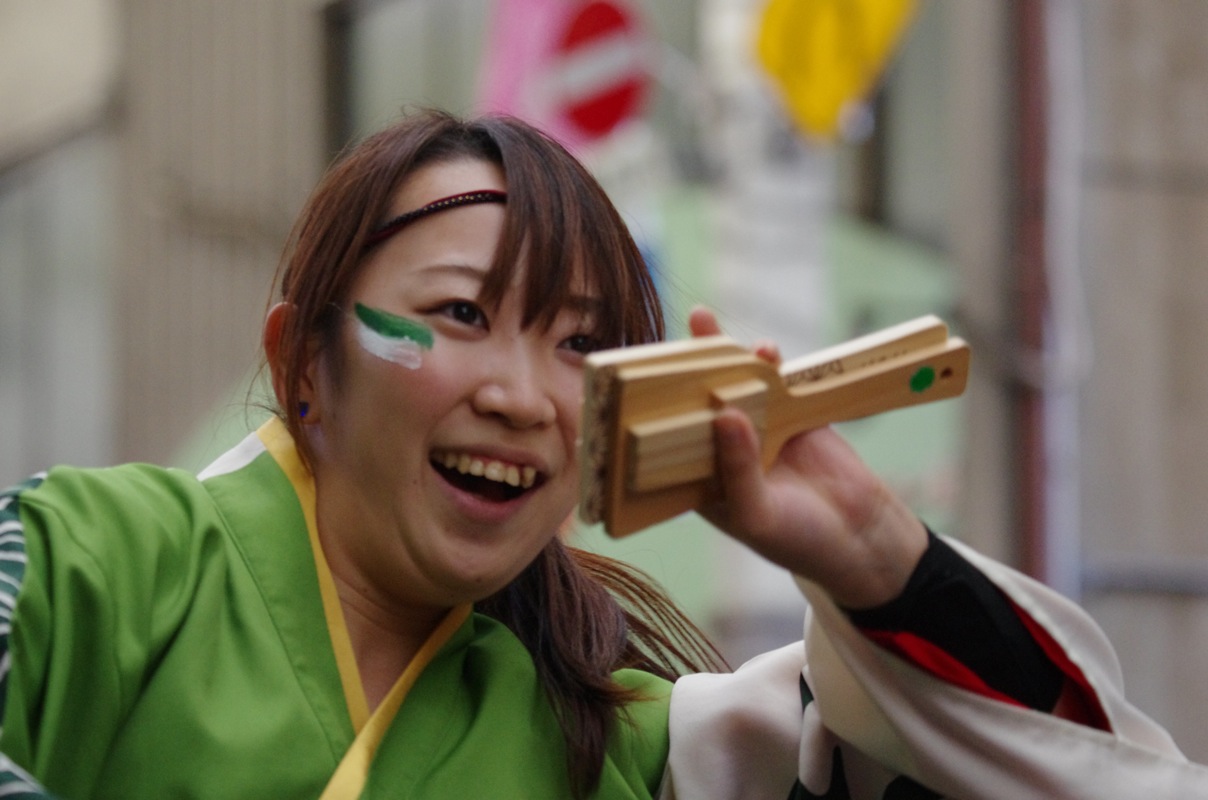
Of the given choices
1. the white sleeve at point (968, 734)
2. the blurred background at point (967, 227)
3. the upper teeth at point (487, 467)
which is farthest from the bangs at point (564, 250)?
the blurred background at point (967, 227)

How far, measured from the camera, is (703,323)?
1.70 m

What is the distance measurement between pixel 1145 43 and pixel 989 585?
17.8ft

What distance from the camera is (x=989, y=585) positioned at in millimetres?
1855

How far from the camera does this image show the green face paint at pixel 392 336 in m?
1.90

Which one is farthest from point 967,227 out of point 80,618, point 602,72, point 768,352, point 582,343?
point 80,618

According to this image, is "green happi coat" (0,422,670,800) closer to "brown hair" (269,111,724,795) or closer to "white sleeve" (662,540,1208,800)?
"brown hair" (269,111,724,795)

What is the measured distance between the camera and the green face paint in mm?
1899

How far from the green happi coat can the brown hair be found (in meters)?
0.06

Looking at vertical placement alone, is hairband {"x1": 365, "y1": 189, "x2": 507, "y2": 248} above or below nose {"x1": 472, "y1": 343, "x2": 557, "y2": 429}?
above

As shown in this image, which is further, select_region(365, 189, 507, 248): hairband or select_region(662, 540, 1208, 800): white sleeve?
select_region(365, 189, 507, 248): hairband

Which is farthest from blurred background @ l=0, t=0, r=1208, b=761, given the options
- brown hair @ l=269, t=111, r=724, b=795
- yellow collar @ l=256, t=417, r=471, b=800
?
yellow collar @ l=256, t=417, r=471, b=800

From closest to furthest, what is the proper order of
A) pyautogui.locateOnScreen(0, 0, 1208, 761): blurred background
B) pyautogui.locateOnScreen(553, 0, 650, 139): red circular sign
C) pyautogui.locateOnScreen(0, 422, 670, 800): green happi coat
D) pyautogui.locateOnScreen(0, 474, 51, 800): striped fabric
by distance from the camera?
pyautogui.locateOnScreen(0, 474, 51, 800): striped fabric, pyautogui.locateOnScreen(0, 422, 670, 800): green happi coat, pyautogui.locateOnScreen(0, 0, 1208, 761): blurred background, pyautogui.locateOnScreen(553, 0, 650, 139): red circular sign

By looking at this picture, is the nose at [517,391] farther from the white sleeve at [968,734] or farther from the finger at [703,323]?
the white sleeve at [968,734]

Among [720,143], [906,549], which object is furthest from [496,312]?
[720,143]
